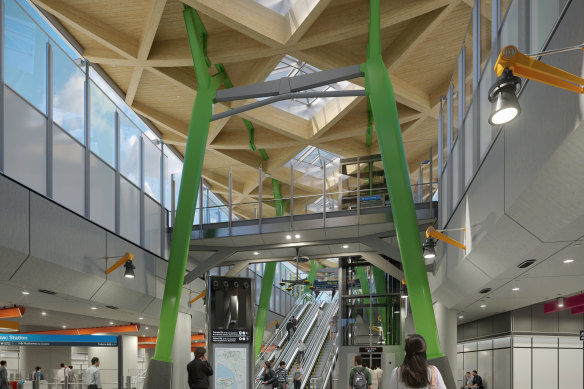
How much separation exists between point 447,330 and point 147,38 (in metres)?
13.7

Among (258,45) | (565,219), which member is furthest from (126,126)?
(565,219)

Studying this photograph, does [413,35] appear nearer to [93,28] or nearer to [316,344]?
[93,28]

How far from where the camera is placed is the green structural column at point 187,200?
1697cm

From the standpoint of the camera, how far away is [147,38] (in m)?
18.0

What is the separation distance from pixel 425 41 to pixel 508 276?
31.2 feet

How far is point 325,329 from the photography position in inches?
1264

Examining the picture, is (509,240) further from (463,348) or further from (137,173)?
(463,348)

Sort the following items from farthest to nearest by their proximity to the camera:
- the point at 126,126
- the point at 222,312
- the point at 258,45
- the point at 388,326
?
the point at 388,326 < the point at 126,126 < the point at 258,45 < the point at 222,312

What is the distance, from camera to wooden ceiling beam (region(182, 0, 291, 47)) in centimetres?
1658

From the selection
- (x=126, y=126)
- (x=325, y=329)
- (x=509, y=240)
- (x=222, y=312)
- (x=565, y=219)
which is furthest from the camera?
(x=325, y=329)

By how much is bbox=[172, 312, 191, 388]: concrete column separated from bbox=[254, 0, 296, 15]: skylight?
13.9 meters

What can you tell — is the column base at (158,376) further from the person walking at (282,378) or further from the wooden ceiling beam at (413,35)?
the wooden ceiling beam at (413,35)

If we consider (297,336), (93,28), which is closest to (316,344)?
(297,336)

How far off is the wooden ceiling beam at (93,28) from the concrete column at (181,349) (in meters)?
12.2
